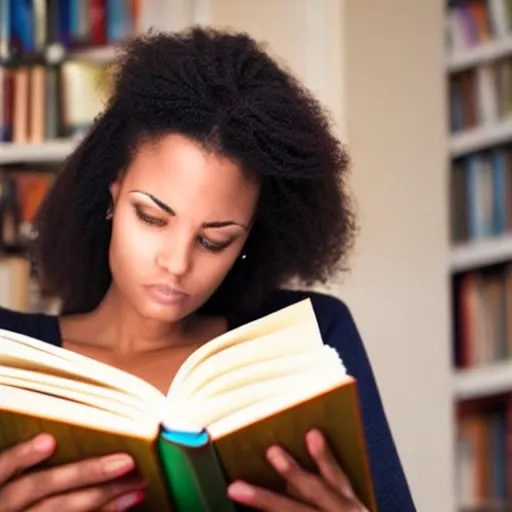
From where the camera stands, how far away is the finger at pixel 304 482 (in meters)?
0.59

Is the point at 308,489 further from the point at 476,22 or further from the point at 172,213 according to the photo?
the point at 476,22

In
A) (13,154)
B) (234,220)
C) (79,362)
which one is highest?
(13,154)

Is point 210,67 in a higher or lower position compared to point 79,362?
higher

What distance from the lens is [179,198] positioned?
0.69 metres

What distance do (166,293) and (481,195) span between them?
62cm

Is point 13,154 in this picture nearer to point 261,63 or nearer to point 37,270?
point 37,270

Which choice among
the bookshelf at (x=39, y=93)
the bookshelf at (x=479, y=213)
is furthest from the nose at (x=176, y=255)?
the bookshelf at (x=479, y=213)

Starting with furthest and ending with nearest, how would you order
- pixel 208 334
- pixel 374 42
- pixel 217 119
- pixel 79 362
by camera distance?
pixel 374 42
pixel 208 334
pixel 217 119
pixel 79 362

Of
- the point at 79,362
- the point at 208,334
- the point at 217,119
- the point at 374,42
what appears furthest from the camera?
the point at 374,42

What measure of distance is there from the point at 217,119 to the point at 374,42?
1.35 feet

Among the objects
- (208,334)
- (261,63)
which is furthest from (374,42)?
(208,334)

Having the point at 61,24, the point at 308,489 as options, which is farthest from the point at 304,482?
the point at 61,24

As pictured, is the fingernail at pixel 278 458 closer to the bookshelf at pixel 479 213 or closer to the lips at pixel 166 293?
the lips at pixel 166 293

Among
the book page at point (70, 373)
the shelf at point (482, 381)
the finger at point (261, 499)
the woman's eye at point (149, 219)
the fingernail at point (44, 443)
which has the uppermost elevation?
the woman's eye at point (149, 219)
